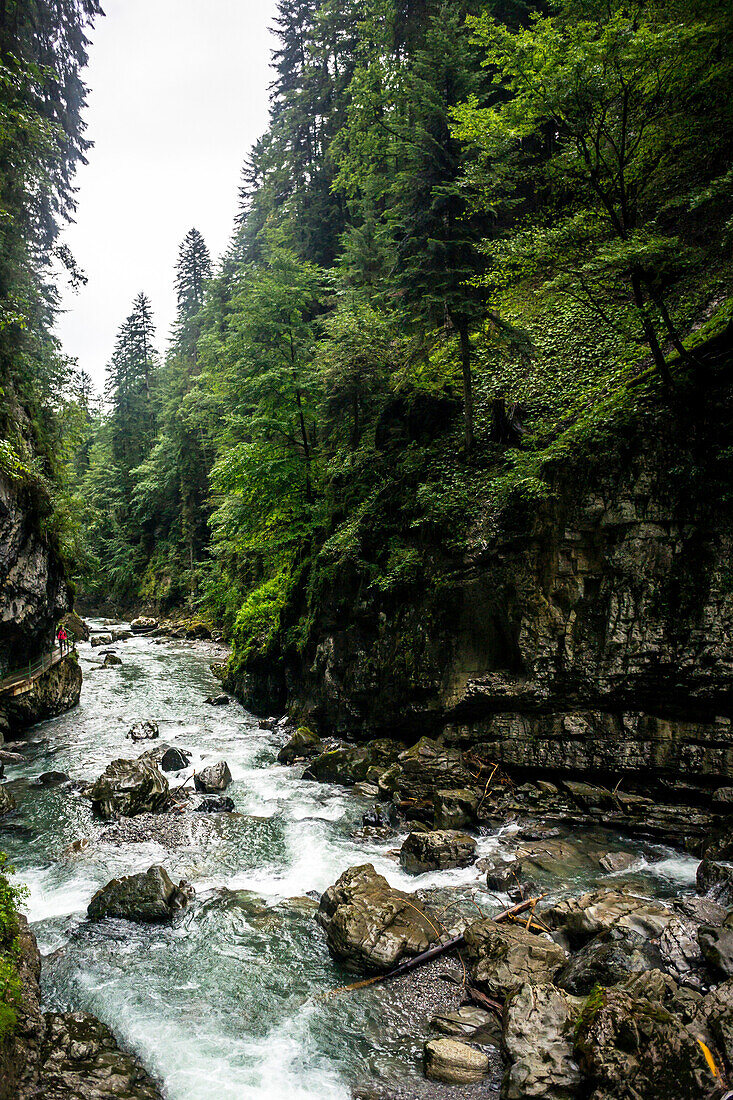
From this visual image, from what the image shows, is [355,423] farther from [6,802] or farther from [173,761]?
[6,802]

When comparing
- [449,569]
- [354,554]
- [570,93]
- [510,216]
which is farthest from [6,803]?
[510,216]

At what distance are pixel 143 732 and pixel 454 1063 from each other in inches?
506

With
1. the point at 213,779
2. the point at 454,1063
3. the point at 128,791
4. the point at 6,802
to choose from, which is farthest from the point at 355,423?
the point at 454,1063

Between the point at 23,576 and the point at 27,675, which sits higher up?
the point at 23,576

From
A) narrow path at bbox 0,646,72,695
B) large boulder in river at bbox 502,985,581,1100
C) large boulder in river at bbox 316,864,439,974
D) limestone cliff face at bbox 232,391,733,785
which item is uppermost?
limestone cliff face at bbox 232,391,733,785

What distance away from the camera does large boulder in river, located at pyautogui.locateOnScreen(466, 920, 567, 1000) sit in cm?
577

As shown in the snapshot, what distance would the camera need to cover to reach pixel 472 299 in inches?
505

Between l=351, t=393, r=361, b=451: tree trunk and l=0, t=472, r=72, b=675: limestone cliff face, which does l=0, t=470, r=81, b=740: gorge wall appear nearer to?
l=0, t=472, r=72, b=675: limestone cliff face

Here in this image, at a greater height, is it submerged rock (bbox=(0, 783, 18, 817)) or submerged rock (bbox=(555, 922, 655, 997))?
submerged rock (bbox=(555, 922, 655, 997))

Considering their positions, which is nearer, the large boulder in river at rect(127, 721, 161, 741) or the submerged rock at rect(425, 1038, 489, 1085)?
the submerged rock at rect(425, 1038, 489, 1085)

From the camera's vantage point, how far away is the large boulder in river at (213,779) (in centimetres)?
1198

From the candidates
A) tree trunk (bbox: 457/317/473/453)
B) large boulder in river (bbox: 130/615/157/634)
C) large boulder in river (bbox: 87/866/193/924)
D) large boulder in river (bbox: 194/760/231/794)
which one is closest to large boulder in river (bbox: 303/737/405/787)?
large boulder in river (bbox: 194/760/231/794)

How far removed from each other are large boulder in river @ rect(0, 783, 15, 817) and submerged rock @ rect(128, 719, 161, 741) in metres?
4.16

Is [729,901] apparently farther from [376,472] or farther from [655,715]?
[376,472]
